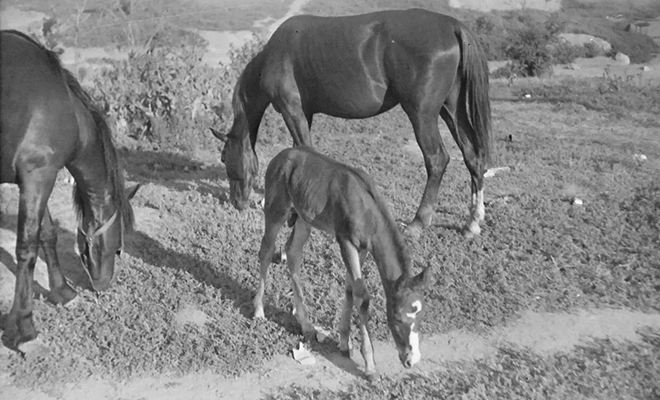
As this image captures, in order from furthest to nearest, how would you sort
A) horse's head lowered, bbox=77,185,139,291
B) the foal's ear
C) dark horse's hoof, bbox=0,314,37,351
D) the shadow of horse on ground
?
the shadow of horse on ground, the foal's ear, horse's head lowered, bbox=77,185,139,291, dark horse's hoof, bbox=0,314,37,351

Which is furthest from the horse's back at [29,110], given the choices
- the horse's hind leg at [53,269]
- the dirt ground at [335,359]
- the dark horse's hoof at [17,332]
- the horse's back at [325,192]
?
the horse's back at [325,192]

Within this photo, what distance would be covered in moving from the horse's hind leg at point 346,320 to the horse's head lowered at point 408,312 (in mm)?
672

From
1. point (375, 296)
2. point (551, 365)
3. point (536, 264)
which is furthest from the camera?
point (536, 264)

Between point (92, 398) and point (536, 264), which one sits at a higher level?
point (92, 398)

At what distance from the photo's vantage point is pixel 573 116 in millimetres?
12547

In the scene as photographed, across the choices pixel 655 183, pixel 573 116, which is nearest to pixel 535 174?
pixel 655 183

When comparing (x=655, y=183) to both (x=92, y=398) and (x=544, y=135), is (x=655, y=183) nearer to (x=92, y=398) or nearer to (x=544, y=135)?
(x=544, y=135)

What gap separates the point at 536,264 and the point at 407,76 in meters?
2.35

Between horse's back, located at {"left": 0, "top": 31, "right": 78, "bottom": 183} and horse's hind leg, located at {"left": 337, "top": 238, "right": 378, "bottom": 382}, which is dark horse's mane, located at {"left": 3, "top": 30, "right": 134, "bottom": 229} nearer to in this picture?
horse's back, located at {"left": 0, "top": 31, "right": 78, "bottom": 183}

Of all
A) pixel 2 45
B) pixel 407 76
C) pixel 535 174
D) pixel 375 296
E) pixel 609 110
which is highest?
pixel 2 45

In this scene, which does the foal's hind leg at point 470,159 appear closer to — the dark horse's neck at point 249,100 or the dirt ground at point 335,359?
the dirt ground at point 335,359

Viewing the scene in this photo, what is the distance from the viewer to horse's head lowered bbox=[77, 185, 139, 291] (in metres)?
5.32

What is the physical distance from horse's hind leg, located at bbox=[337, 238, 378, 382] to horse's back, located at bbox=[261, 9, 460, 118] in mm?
2752

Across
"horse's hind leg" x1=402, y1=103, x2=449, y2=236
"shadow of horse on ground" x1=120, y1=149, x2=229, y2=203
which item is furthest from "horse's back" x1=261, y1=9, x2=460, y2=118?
"shadow of horse on ground" x1=120, y1=149, x2=229, y2=203
